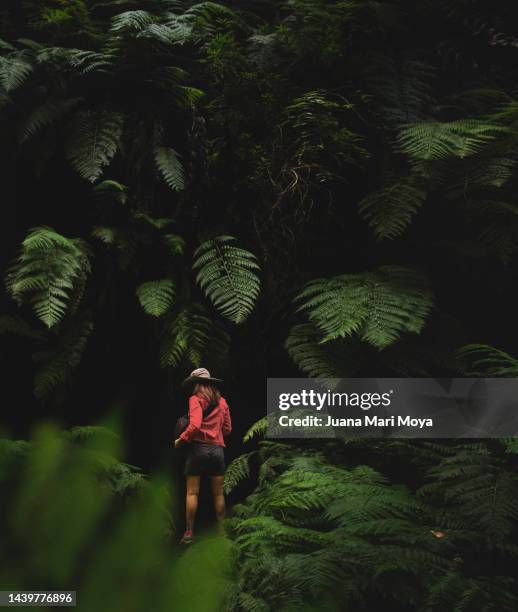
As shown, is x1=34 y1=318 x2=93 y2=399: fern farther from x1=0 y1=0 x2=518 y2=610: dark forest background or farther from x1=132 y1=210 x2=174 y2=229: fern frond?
x1=132 y1=210 x2=174 y2=229: fern frond

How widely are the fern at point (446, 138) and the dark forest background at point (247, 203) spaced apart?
2cm

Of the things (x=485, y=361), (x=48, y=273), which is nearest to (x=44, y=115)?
(x=48, y=273)

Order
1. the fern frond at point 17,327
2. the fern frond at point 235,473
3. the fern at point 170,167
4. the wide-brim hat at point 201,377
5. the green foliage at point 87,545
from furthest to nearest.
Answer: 1. the fern at point 170,167
2. the fern frond at point 17,327
3. the wide-brim hat at point 201,377
4. the fern frond at point 235,473
5. the green foliage at point 87,545

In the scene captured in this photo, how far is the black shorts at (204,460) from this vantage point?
361 cm

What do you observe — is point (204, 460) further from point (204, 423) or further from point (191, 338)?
point (191, 338)

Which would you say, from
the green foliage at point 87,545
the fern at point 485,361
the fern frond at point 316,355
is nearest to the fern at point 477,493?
the fern at point 485,361

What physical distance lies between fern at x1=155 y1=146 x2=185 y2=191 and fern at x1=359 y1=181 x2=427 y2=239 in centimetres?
109

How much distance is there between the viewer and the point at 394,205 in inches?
130

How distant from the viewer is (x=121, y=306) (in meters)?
3.99

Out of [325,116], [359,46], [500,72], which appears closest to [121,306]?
[325,116]

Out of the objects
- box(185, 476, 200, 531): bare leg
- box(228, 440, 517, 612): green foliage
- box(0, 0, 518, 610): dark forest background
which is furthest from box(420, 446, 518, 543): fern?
box(185, 476, 200, 531): bare leg

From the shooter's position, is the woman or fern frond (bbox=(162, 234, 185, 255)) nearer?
the woman

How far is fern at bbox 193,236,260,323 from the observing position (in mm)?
3367
